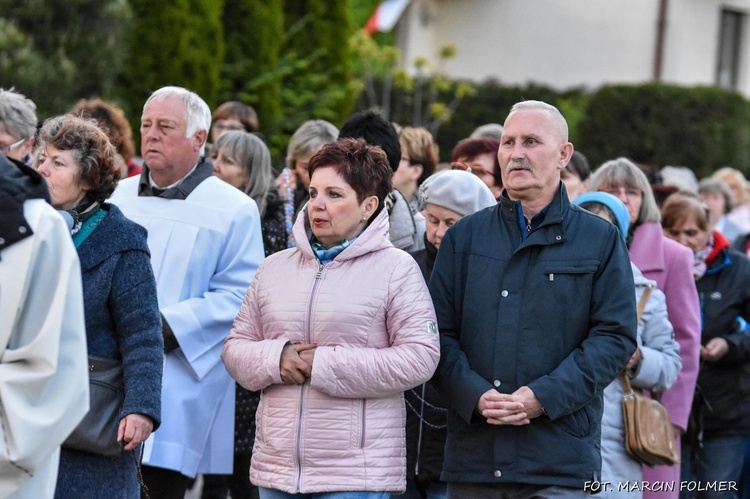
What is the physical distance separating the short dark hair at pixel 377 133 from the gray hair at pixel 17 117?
1.66 m

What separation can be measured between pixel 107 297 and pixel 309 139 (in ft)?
9.59

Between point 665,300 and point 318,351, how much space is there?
2.58 meters

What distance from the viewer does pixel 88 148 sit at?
4703 mm

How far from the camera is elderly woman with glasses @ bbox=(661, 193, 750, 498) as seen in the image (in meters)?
7.16

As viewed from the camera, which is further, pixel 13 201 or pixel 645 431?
pixel 645 431

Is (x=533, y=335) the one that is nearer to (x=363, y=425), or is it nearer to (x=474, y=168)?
(x=363, y=425)

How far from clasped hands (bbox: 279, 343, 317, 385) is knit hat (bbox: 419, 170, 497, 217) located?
1.22m

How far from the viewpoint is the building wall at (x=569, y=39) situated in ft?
80.8

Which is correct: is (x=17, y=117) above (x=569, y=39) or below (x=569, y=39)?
below

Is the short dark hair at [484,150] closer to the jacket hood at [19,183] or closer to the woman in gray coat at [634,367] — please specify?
the woman in gray coat at [634,367]

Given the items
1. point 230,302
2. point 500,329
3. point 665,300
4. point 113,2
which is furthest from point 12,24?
point 500,329

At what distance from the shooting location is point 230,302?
575 cm

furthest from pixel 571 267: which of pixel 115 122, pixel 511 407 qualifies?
pixel 115 122

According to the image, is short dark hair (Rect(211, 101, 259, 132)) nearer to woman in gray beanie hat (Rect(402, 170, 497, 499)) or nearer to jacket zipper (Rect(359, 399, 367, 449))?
woman in gray beanie hat (Rect(402, 170, 497, 499))
